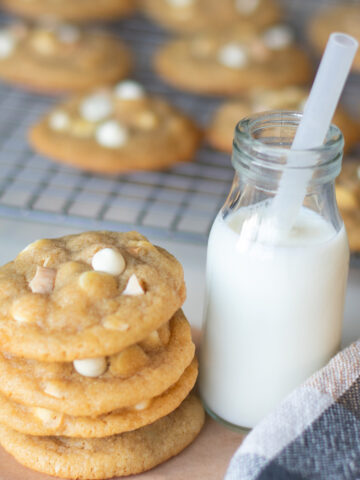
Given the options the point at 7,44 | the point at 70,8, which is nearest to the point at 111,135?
the point at 7,44

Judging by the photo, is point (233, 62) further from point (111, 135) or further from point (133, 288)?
point (133, 288)

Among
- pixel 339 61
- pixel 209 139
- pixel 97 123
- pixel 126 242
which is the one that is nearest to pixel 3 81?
pixel 97 123

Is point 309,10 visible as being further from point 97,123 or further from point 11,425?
point 11,425

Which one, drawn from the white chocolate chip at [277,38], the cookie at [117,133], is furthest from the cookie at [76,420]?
the white chocolate chip at [277,38]

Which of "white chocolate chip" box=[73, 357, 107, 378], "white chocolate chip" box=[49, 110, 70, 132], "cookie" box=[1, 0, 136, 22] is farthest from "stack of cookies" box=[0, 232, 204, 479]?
"cookie" box=[1, 0, 136, 22]

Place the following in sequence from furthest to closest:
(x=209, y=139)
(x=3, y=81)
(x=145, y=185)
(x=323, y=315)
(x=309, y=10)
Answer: (x=309, y=10) < (x=3, y=81) < (x=209, y=139) < (x=145, y=185) < (x=323, y=315)

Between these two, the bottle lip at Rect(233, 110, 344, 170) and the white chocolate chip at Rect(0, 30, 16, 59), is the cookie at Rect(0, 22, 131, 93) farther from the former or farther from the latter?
the bottle lip at Rect(233, 110, 344, 170)
